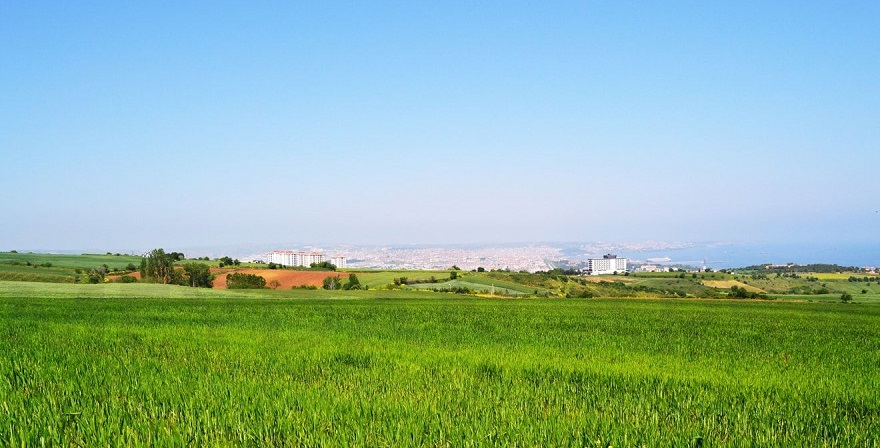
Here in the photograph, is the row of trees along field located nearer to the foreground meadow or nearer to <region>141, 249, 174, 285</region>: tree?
<region>141, 249, 174, 285</region>: tree

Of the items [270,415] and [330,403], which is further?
[330,403]

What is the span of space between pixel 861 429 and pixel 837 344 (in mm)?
15691

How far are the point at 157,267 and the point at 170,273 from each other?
2.36 m

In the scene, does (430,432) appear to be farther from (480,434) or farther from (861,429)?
(861,429)

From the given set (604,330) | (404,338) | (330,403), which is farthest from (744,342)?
(330,403)

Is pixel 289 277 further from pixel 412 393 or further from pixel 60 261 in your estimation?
pixel 412 393

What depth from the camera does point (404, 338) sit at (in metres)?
18.4

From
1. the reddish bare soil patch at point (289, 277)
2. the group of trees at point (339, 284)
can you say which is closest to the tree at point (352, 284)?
the group of trees at point (339, 284)

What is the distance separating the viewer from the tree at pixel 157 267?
101m

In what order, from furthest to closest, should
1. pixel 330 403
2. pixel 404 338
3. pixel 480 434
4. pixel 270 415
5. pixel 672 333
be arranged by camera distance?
pixel 672 333 < pixel 404 338 < pixel 330 403 < pixel 270 415 < pixel 480 434

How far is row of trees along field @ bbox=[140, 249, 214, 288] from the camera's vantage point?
101 m

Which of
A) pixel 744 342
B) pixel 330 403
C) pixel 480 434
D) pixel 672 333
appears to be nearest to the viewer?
pixel 480 434

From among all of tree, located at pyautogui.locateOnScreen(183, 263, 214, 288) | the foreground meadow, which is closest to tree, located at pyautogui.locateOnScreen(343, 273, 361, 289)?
tree, located at pyautogui.locateOnScreen(183, 263, 214, 288)

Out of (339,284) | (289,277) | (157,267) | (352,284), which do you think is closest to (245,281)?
(289,277)
